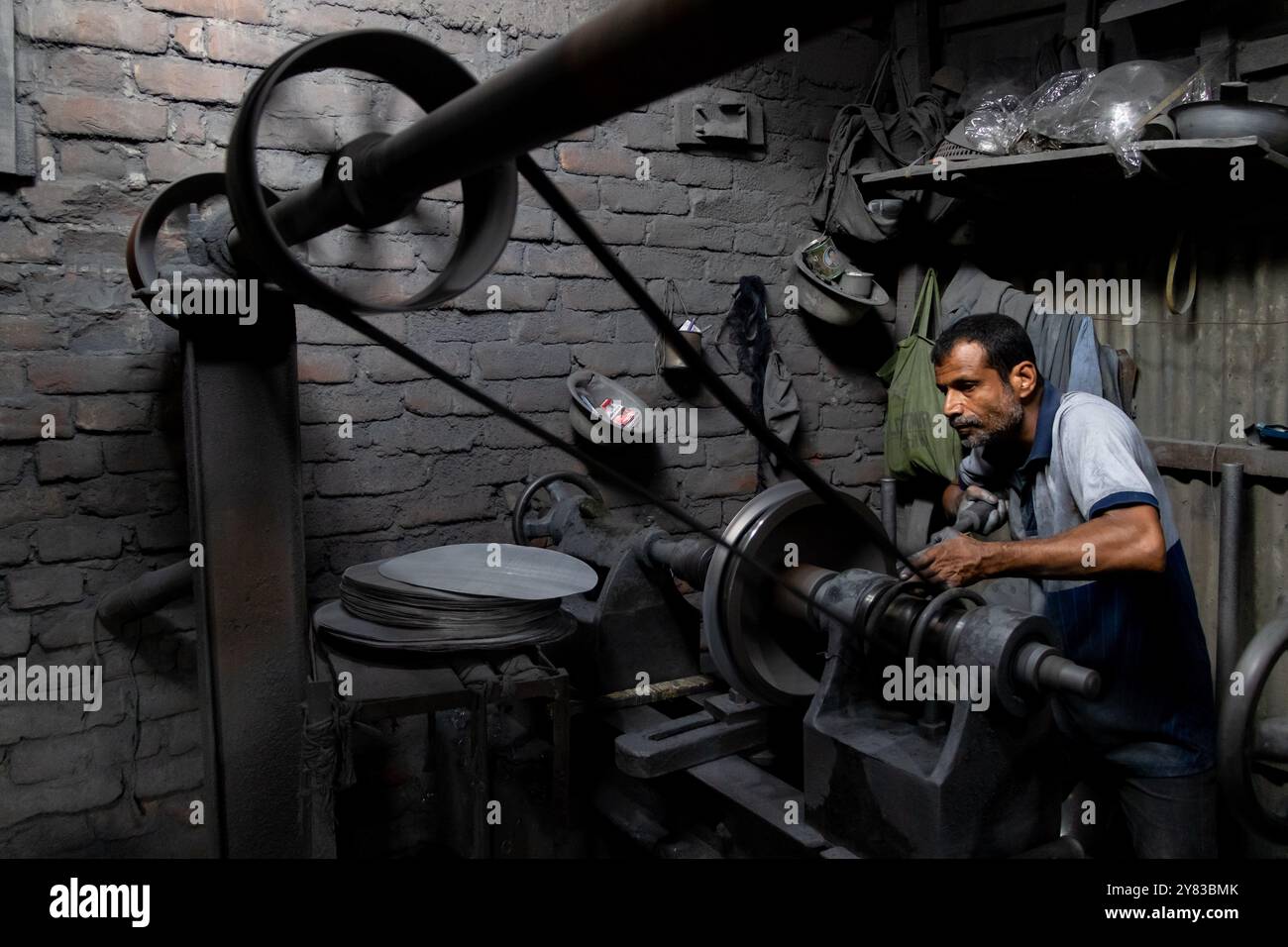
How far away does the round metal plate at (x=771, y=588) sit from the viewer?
1.80 m

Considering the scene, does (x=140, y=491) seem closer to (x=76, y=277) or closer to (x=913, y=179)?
(x=76, y=277)

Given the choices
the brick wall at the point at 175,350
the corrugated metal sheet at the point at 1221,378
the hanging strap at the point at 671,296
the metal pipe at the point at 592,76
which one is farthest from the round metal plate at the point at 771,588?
the corrugated metal sheet at the point at 1221,378

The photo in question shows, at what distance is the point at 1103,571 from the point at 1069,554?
0.24ft

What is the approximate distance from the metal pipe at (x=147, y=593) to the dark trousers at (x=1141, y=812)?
215cm

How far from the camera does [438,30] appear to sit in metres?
2.74

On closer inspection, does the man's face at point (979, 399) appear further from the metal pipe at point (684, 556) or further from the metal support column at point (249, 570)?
the metal support column at point (249, 570)

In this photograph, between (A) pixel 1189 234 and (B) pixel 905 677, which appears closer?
(B) pixel 905 677

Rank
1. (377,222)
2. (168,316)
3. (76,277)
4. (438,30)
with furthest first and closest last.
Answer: (438,30) < (76,277) < (168,316) < (377,222)

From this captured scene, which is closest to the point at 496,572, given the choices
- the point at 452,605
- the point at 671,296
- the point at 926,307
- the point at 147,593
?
the point at 452,605

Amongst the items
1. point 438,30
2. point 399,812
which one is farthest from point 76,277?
point 399,812

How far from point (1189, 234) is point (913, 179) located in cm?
89

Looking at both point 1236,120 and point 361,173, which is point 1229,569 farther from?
point 361,173

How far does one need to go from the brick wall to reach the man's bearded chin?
1164 mm

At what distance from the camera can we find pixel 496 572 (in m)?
2.13
